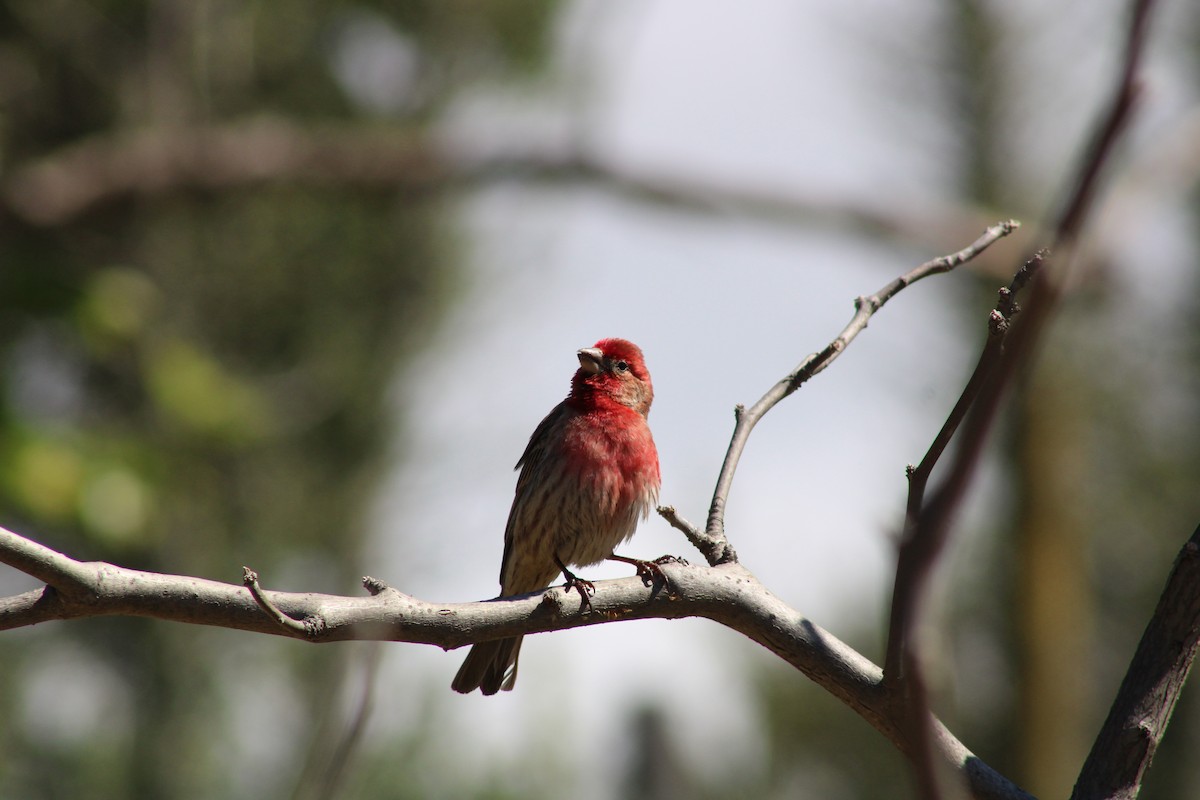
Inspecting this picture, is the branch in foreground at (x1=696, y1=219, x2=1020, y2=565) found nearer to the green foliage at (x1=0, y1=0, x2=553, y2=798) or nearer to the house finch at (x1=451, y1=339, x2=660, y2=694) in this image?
the house finch at (x1=451, y1=339, x2=660, y2=694)

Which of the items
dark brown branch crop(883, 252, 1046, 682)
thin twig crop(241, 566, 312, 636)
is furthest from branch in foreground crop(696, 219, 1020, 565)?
thin twig crop(241, 566, 312, 636)

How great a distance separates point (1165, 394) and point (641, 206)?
782cm

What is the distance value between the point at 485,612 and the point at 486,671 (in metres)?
2.82

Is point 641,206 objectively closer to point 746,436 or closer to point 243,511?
point 746,436

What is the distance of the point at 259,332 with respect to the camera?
57.0ft

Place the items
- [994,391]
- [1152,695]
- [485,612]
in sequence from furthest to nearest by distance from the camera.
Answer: [485,612]
[1152,695]
[994,391]

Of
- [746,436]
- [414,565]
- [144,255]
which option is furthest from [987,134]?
[746,436]

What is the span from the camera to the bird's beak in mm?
5656

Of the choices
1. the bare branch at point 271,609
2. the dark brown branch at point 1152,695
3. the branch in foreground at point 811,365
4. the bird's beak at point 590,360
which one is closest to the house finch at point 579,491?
the bird's beak at point 590,360

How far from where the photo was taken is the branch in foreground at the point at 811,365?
319 centimetres

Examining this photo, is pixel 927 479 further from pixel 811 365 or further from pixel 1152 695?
pixel 811 365

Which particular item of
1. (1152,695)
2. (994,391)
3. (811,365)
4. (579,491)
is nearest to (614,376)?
(579,491)

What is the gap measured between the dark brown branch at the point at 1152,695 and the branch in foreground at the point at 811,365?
0.97m

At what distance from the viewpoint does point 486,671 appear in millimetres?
5426
